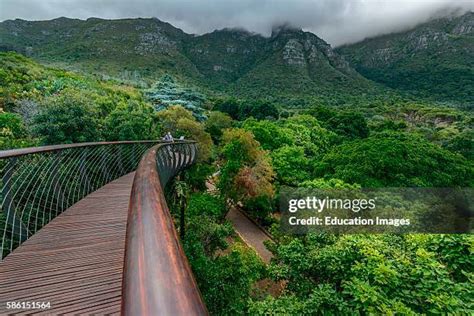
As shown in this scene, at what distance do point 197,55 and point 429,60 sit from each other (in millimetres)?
85057

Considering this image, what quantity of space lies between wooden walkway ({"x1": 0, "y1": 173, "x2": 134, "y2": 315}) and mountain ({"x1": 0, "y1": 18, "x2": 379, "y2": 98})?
197 ft

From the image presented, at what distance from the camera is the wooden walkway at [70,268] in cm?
178

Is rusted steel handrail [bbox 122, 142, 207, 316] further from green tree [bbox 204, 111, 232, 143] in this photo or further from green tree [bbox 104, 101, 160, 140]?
green tree [bbox 204, 111, 232, 143]

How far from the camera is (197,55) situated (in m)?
108

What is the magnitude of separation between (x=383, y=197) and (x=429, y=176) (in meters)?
5.22

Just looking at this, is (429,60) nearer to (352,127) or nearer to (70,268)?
(352,127)

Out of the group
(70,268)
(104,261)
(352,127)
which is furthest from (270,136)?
(70,268)

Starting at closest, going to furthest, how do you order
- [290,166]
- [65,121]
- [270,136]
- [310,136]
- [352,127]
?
[65,121] < [290,166] < [270,136] < [310,136] < [352,127]

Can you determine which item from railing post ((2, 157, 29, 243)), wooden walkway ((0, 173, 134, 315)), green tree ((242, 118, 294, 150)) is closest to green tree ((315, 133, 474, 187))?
green tree ((242, 118, 294, 150))

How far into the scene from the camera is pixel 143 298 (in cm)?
54

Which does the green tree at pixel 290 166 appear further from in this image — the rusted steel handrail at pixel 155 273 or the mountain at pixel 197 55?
the mountain at pixel 197 55

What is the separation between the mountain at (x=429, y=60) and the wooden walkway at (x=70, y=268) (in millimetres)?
91675

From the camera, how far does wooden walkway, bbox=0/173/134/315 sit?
1.78 m

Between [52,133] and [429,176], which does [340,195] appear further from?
[52,133]
